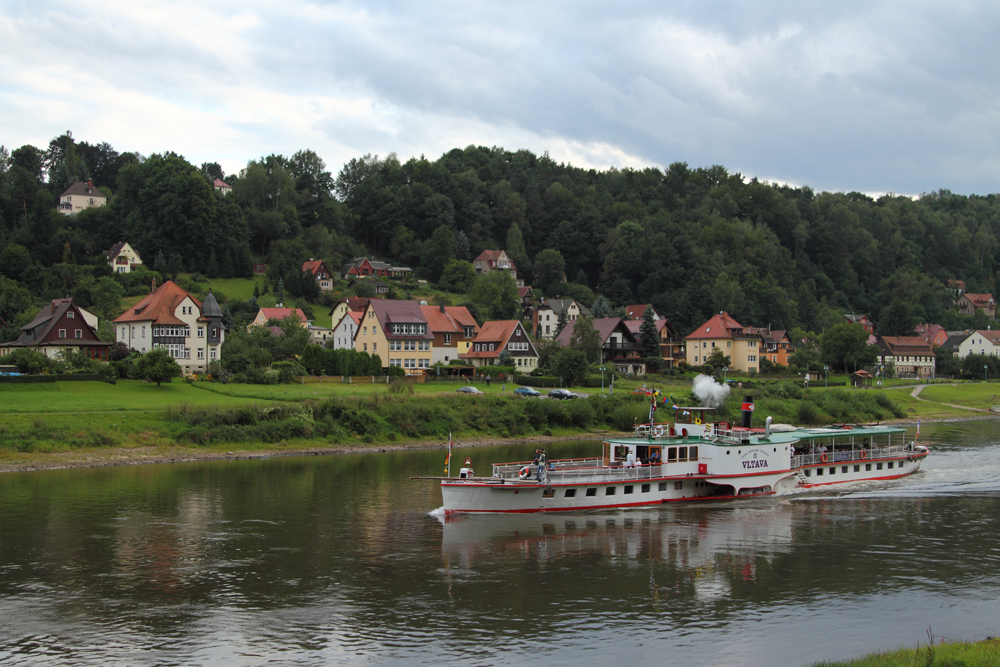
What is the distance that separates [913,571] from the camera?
97.3ft

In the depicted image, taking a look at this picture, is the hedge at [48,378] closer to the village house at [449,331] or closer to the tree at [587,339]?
the village house at [449,331]

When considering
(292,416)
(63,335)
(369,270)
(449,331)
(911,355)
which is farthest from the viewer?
(369,270)

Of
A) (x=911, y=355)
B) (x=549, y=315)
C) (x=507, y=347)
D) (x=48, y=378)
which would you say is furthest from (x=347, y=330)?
(x=911, y=355)

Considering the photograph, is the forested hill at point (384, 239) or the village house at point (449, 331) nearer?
the village house at point (449, 331)

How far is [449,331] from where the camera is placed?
339ft

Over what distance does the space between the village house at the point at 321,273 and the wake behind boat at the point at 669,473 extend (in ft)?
349

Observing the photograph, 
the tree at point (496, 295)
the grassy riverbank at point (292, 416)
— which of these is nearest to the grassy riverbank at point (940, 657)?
the grassy riverbank at point (292, 416)

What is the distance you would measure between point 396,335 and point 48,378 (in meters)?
37.4

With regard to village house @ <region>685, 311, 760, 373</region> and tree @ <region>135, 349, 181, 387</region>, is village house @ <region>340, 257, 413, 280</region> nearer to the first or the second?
village house @ <region>685, 311, 760, 373</region>

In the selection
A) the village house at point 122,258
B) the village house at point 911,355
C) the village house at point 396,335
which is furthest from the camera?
the village house at point 911,355

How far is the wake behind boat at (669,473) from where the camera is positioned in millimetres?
39500

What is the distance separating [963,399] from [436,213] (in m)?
113

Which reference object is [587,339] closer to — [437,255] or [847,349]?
[847,349]

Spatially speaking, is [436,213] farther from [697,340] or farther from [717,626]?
[717,626]
